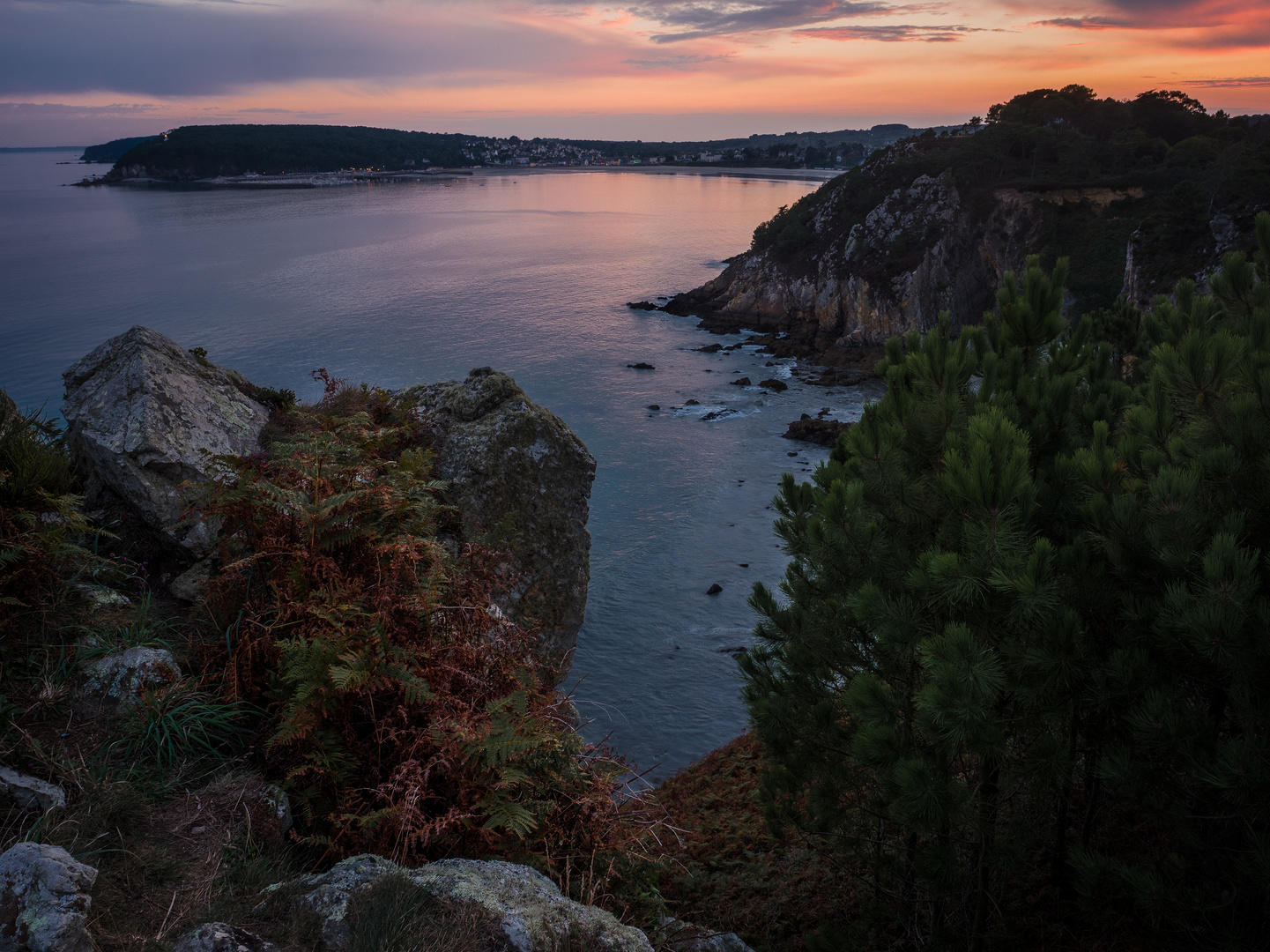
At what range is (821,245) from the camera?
66688mm

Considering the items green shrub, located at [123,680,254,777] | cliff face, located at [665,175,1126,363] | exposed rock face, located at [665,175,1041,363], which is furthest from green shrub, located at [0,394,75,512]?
exposed rock face, located at [665,175,1041,363]

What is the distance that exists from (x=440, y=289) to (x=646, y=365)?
30.3 metres

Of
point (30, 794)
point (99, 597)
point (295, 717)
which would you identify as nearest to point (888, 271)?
point (99, 597)

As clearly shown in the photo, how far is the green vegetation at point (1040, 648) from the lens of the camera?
405 centimetres

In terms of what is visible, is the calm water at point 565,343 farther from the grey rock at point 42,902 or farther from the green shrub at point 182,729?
the grey rock at point 42,902

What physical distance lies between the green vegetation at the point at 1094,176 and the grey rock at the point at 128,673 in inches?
1828

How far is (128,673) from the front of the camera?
414cm

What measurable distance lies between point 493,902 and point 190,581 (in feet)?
13.2

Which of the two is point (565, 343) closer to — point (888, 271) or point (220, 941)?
point (888, 271)

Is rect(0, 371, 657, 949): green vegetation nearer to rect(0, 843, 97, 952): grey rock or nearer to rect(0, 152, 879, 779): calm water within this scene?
rect(0, 843, 97, 952): grey rock

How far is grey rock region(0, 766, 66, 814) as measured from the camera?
326 centimetres

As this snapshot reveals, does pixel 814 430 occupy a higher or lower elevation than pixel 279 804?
lower

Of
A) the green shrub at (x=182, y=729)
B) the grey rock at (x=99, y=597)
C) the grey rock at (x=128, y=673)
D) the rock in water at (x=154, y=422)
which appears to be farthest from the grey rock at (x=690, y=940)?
the rock in water at (x=154, y=422)

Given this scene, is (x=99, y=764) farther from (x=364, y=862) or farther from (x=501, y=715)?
(x=501, y=715)
